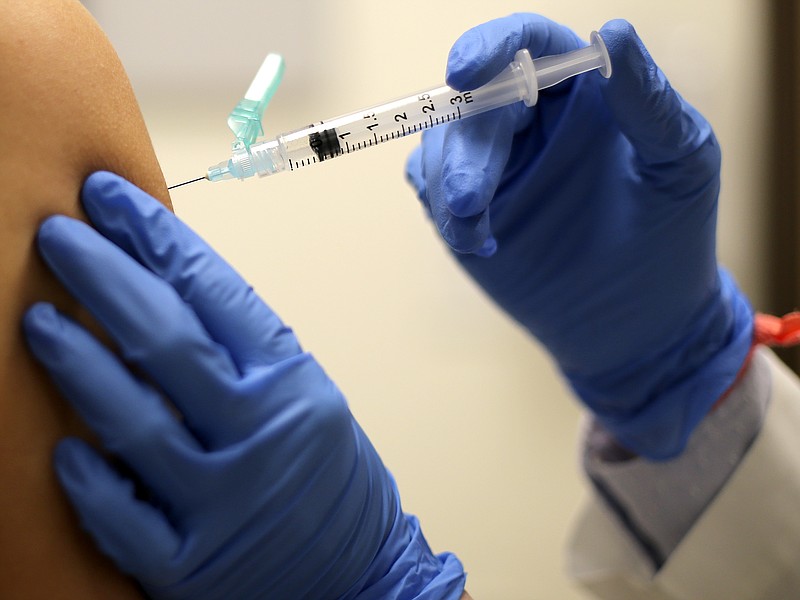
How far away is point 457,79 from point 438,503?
4.10 ft

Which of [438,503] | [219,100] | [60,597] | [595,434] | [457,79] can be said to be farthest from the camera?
[438,503]

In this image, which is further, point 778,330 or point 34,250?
point 778,330

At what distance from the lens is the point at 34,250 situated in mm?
636

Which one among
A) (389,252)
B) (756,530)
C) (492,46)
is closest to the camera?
(492,46)

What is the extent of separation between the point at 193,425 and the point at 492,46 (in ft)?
1.84

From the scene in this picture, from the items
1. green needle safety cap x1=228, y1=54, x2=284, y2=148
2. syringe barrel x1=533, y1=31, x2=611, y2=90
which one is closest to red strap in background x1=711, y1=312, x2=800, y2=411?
syringe barrel x1=533, y1=31, x2=611, y2=90

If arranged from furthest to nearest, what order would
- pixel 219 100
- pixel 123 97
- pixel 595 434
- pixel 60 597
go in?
pixel 219 100 < pixel 595 434 < pixel 123 97 < pixel 60 597

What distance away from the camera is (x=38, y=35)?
25.4 inches

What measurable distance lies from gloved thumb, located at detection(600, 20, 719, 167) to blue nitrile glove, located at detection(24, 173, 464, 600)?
52 cm

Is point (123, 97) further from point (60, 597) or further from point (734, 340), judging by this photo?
point (734, 340)

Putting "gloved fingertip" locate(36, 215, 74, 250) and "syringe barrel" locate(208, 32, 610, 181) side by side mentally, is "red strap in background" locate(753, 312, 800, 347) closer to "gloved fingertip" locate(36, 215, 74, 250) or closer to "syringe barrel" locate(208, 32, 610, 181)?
"syringe barrel" locate(208, 32, 610, 181)

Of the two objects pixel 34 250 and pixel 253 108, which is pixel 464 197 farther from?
pixel 34 250

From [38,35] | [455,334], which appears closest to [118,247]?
[38,35]

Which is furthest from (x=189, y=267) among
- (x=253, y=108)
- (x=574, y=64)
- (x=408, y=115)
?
(x=574, y=64)
